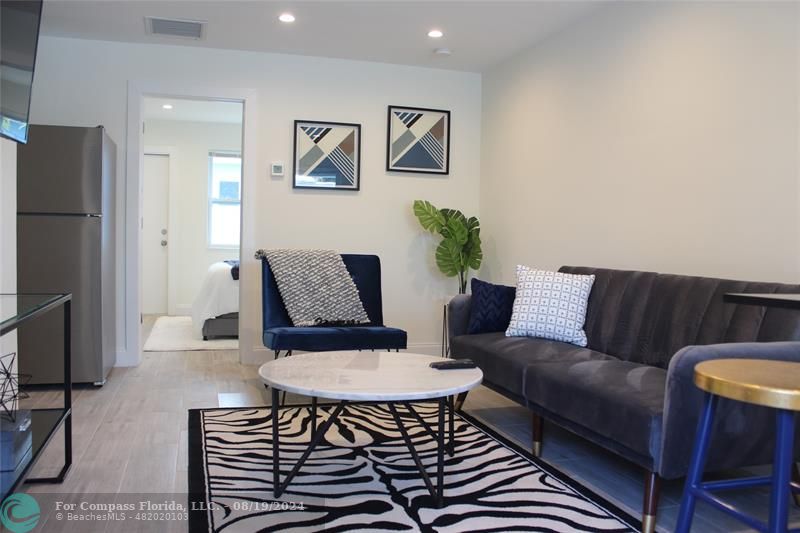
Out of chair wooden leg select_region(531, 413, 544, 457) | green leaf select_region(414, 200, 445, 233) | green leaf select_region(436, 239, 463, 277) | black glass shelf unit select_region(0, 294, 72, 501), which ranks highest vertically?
green leaf select_region(414, 200, 445, 233)

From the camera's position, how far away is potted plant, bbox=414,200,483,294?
491 centimetres

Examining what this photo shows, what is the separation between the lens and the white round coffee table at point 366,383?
202cm

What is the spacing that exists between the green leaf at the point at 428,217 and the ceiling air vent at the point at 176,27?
78.1 inches

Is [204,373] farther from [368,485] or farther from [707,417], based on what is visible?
[707,417]

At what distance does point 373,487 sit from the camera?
7.68 ft

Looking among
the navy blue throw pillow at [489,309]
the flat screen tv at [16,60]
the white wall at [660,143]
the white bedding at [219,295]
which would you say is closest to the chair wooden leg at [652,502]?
the white wall at [660,143]

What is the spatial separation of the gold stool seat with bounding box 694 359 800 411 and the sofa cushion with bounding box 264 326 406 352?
2.11 metres

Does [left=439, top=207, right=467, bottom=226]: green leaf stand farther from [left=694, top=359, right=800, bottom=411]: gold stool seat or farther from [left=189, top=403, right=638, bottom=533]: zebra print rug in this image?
[left=694, top=359, right=800, bottom=411]: gold stool seat

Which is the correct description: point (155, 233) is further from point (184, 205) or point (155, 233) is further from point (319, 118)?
point (319, 118)

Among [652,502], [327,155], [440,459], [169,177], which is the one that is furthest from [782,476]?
[169,177]

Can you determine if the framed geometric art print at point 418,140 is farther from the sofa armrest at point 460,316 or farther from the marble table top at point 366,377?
the marble table top at point 366,377

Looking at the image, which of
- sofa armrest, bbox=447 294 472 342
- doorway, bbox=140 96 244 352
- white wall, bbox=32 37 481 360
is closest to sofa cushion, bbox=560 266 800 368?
sofa armrest, bbox=447 294 472 342

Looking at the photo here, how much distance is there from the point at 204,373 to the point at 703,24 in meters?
3.64

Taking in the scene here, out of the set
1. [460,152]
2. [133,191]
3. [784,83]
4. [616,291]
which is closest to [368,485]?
[616,291]
